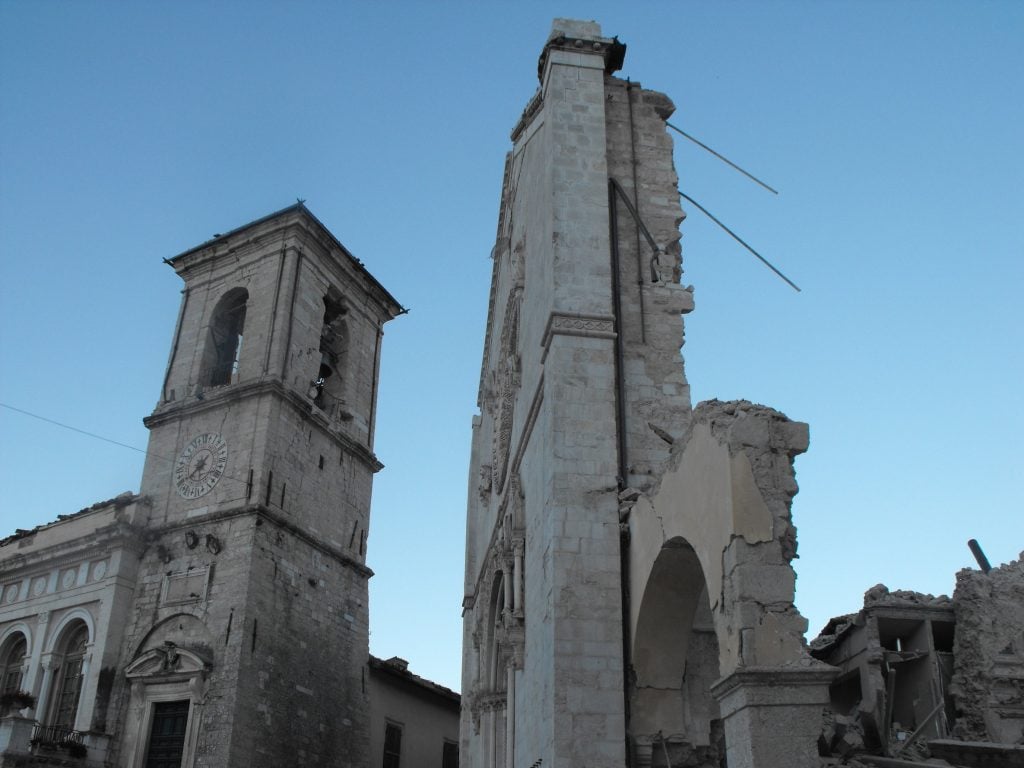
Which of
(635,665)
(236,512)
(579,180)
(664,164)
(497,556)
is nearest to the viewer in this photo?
(635,665)

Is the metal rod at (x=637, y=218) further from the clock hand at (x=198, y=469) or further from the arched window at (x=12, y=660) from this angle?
the arched window at (x=12, y=660)

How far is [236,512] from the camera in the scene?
22.0 meters

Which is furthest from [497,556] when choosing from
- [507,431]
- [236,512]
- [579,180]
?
[236,512]

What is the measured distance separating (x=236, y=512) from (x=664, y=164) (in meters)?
12.9

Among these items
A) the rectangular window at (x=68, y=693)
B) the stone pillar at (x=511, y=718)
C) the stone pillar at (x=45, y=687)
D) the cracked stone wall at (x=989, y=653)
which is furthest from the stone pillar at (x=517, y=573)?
the stone pillar at (x=45, y=687)

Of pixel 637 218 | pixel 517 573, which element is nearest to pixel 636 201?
pixel 637 218

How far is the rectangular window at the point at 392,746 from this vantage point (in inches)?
1001

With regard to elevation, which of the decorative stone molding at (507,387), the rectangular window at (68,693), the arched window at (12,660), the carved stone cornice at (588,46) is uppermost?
the carved stone cornice at (588,46)

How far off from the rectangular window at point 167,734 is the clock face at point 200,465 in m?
4.79

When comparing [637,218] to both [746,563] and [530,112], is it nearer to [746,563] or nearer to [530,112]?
[530,112]

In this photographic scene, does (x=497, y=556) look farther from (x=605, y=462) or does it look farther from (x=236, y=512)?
(x=236, y=512)

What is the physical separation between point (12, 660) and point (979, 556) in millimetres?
22623

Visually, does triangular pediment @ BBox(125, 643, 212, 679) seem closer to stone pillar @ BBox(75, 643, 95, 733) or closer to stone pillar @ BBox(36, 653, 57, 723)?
stone pillar @ BBox(75, 643, 95, 733)

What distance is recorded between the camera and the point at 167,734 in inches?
806
